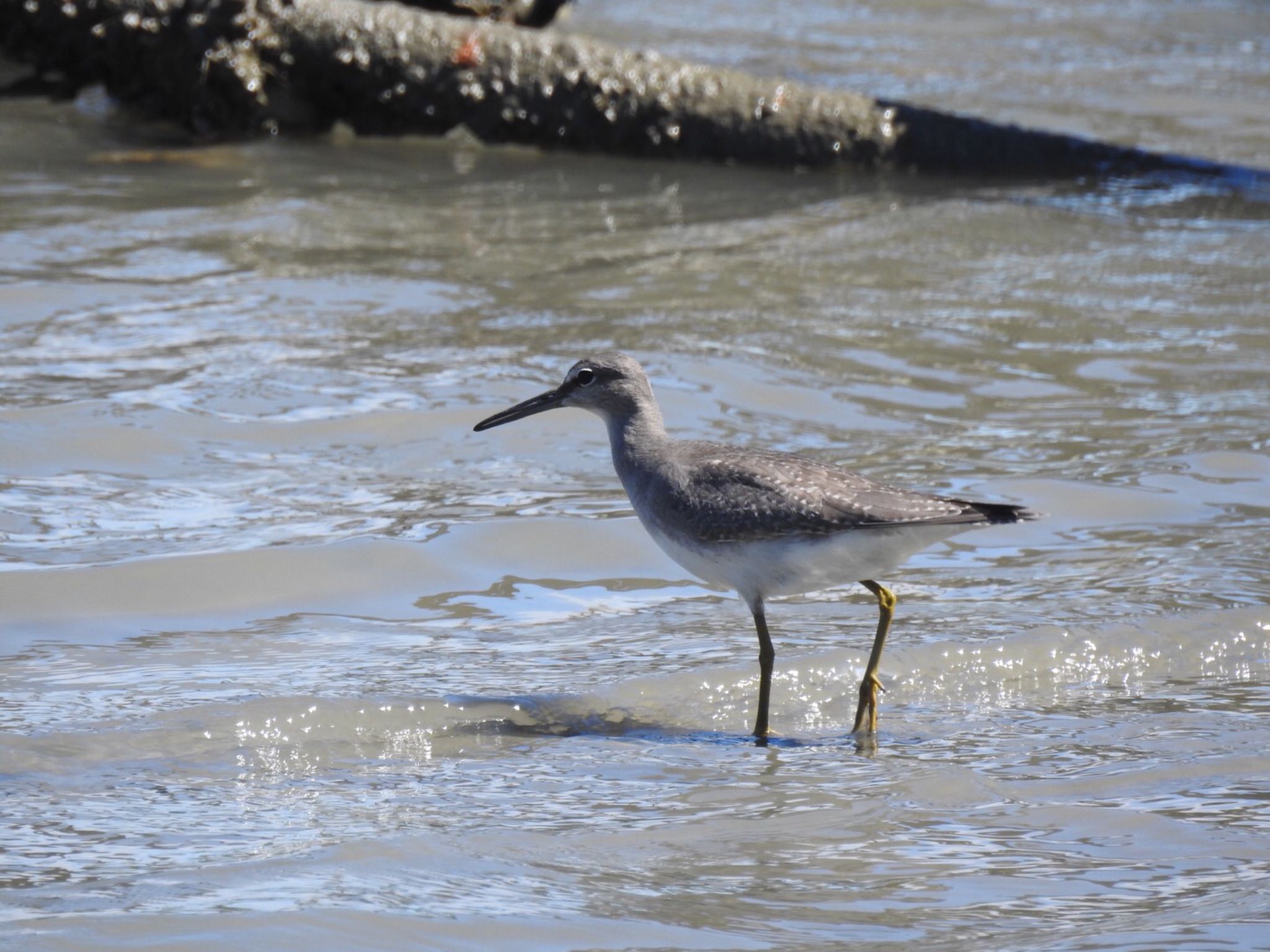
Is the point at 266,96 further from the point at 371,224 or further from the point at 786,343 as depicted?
the point at 786,343

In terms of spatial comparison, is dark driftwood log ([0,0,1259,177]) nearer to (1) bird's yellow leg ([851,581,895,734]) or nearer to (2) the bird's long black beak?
(2) the bird's long black beak

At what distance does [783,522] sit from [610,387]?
90 centimetres

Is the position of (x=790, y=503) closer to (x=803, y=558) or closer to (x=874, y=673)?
(x=803, y=558)

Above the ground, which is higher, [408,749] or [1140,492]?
[1140,492]

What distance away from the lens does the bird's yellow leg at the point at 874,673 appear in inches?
186

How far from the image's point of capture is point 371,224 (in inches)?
370

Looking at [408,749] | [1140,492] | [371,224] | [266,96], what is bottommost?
[408,749]

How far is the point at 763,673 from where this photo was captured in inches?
189

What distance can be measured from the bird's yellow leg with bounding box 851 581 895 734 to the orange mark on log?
667 cm

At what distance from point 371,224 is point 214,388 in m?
2.57

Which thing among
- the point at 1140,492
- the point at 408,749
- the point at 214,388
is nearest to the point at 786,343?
the point at 1140,492

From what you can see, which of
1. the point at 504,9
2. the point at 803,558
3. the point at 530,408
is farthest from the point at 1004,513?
the point at 504,9

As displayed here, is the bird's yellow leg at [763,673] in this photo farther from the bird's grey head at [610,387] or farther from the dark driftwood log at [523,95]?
the dark driftwood log at [523,95]

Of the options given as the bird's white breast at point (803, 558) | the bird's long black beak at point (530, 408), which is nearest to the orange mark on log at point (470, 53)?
the bird's long black beak at point (530, 408)
